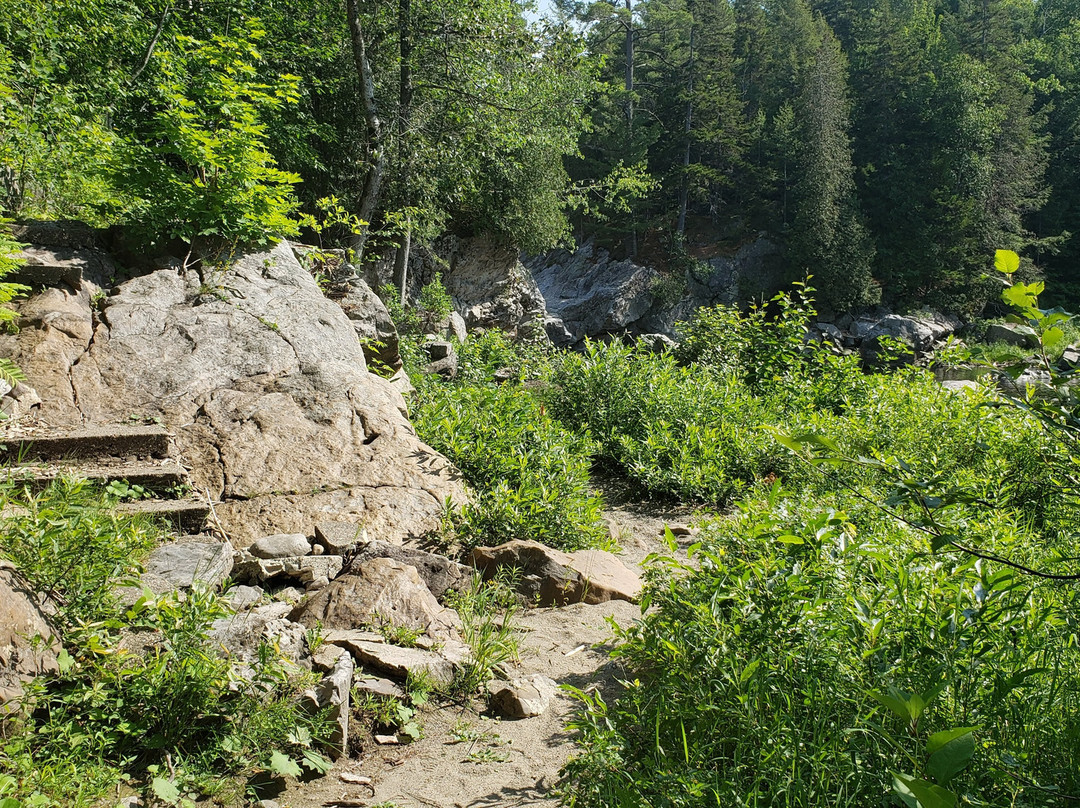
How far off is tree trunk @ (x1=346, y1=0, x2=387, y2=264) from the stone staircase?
6183 mm

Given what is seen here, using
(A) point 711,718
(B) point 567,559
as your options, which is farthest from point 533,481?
(A) point 711,718

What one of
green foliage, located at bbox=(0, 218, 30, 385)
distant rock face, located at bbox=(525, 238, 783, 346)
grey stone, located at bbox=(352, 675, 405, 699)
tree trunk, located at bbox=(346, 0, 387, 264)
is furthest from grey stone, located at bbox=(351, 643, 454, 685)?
distant rock face, located at bbox=(525, 238, 783, 346)

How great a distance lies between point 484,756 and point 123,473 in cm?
288

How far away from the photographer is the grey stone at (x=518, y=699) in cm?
340

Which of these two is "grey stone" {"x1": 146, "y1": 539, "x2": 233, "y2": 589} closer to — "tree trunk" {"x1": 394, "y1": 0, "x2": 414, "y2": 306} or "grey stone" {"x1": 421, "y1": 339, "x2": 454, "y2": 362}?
"grey stone" {"x1": 421, "y1": 339, "x2": 454, "y2": 362}

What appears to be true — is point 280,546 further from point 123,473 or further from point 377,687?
point 377,687

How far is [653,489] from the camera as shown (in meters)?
7.14

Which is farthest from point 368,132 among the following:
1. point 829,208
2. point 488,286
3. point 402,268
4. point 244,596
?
point 829,208

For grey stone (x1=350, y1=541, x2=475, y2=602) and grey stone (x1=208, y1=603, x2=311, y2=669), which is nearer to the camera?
grey stone (x1=208, y1=603, x2=311, y2=669)

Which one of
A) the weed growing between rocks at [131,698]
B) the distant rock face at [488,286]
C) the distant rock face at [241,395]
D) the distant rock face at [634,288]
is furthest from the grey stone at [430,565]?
the distant rock face at [634,288]

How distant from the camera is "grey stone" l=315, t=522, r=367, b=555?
450 cm

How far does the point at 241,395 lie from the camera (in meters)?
5.64

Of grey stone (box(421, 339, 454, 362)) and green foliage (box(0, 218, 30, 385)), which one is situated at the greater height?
green foliage (box(0, 218, 30, 385))

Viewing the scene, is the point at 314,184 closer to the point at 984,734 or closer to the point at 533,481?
the point at 533,481
